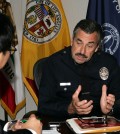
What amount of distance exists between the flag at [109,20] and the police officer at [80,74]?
81cm

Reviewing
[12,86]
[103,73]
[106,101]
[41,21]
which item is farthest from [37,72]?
[41,21]

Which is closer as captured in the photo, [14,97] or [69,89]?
[69,89]

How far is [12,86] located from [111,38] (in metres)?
1.37

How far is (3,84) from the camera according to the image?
3.24m

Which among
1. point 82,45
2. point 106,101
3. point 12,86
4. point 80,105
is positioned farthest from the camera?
point 12,86

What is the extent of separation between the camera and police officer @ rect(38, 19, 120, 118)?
2.27 metres

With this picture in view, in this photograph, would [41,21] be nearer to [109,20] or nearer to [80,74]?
[109,20]

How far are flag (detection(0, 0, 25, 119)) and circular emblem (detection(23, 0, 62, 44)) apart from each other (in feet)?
0.88

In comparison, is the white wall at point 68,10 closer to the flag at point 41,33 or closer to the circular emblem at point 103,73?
the flag at point 41,33

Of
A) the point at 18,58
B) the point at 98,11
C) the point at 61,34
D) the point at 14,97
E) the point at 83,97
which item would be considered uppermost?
the point at 98,11

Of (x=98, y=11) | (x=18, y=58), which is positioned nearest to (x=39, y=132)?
(x=18, y=58)

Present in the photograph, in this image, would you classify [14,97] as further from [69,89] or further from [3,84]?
[69,89]

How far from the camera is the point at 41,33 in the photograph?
3371 mm

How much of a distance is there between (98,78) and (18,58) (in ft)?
3.89
